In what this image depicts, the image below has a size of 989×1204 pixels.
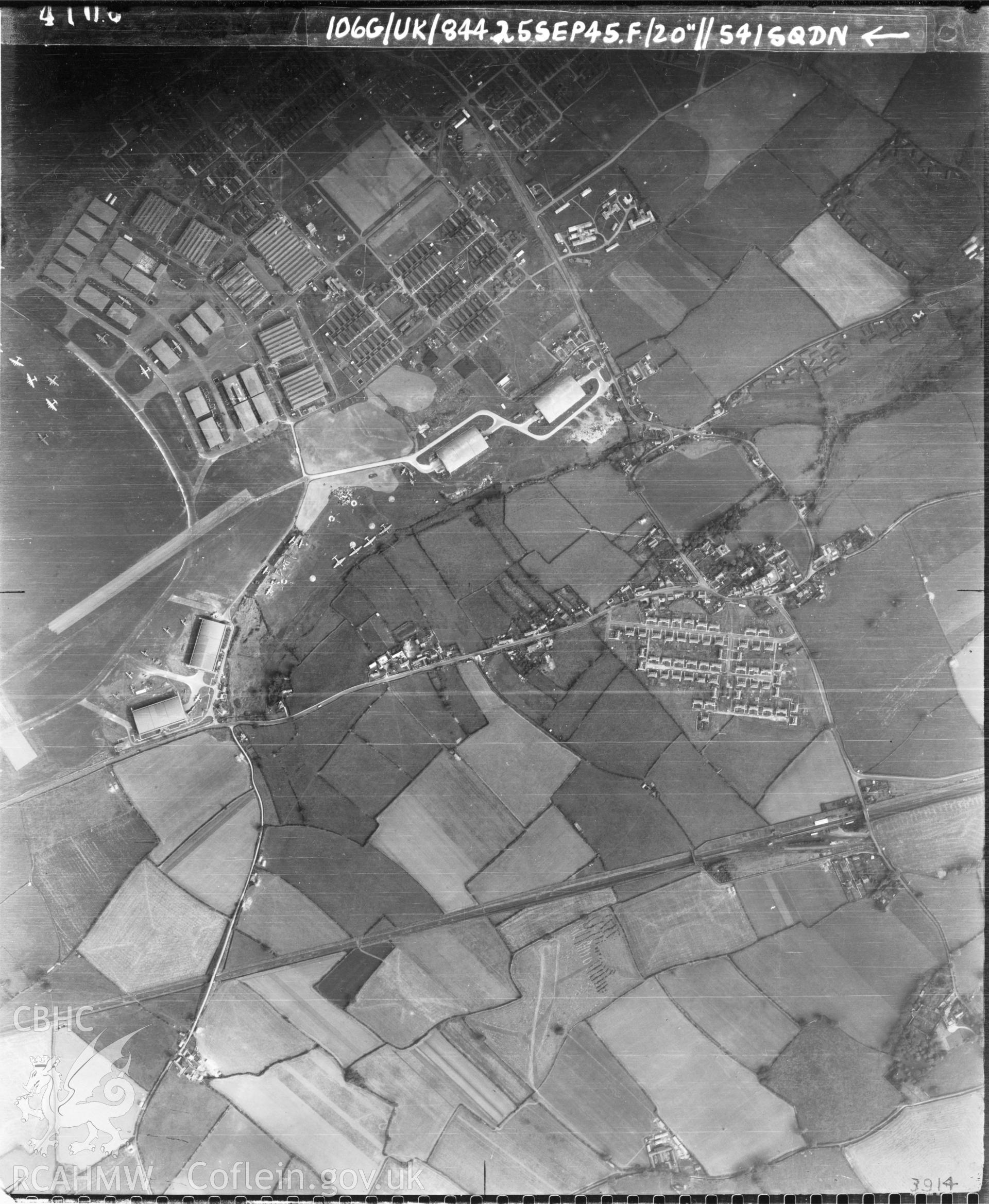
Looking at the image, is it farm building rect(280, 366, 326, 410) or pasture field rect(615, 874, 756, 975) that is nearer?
pasture field rect(615, 874, 756, 975)

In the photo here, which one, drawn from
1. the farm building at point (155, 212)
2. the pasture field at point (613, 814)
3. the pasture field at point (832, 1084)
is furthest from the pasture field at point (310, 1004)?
the farm building at point (155, 212)

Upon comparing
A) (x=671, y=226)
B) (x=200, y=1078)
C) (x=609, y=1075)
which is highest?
(x=671, y=226)

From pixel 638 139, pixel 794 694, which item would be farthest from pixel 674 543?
pixel 638 139

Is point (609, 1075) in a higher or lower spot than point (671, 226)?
lower

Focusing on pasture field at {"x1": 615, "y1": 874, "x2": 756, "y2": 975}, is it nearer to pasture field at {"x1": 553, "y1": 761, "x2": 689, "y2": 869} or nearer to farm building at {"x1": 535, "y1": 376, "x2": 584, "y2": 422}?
pasture field at {"x1": 553, "y1": 761, "x2": 689, "y2": 869}

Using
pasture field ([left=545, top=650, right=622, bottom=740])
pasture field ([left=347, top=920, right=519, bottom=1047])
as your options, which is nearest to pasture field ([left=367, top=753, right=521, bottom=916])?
pasture field ([left=347, top=920, right=519, bottom=1047])

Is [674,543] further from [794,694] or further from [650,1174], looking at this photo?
[650,1174]
